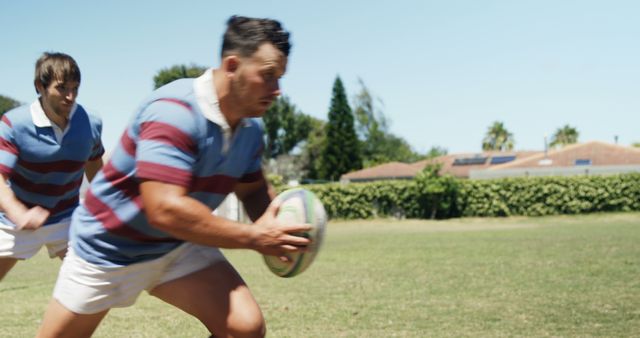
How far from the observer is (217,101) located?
3414 millimetres

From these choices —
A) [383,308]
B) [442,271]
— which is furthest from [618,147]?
[383,308]

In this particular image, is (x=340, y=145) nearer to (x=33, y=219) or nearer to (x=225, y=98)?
(x=33, y=219)

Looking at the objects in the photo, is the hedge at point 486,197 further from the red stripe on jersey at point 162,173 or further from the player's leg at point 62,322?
the red stripe on jersey at point 162,173

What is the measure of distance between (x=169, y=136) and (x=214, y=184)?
46 centimetres

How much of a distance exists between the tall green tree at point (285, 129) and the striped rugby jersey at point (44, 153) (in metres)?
86.4

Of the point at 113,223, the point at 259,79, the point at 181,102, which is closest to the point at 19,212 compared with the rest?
the point at 113,223

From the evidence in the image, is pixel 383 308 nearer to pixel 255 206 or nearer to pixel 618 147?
pixel 255 206

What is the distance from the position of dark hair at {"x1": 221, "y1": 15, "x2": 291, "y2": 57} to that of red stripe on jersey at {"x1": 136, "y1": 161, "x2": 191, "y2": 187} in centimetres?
61

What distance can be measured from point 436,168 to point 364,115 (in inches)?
1867

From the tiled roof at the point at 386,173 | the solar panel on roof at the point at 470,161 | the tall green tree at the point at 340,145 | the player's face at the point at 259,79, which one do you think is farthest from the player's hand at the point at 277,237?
the solar panel on roof at the point at 470,161

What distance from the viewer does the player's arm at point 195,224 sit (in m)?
3.16

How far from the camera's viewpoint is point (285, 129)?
94.3m

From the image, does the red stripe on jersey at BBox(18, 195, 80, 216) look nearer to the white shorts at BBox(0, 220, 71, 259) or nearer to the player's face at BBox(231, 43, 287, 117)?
the white shorts at BBox(0, 220, 71, 259)

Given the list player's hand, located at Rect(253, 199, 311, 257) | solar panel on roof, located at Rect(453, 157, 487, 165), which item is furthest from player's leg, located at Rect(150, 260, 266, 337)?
solar panel on roof, located at Rect(453, 157, 487, 165)
